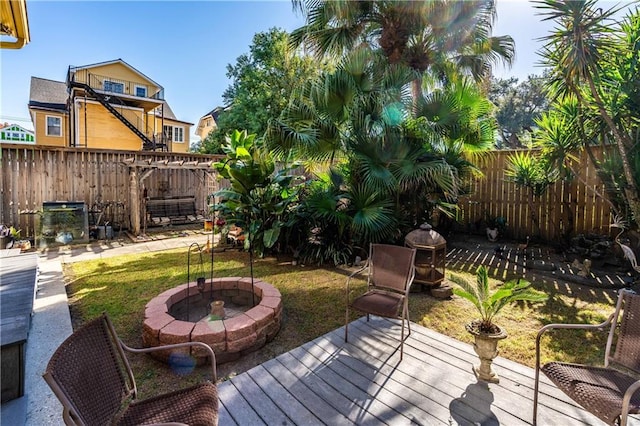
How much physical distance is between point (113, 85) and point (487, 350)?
23.5 m

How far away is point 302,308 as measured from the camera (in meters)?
3.84

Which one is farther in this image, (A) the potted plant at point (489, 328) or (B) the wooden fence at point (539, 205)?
(B) the wooden fence at point (539, 205)

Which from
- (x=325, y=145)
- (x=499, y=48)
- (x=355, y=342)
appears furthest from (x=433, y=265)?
(x=499, y=48)

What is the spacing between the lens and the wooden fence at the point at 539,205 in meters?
6.31

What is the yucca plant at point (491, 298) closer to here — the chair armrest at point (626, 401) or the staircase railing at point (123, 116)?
the chair armrest at point (626, 401)

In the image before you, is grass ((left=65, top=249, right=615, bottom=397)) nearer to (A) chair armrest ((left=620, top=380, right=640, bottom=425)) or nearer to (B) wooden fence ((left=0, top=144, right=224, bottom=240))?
(A) chair armrest ((left=620, top=380, right=640, bottom=425))

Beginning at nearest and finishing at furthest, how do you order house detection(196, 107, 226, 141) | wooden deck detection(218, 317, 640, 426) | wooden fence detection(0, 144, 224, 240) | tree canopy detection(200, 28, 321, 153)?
wooden deck detection(218, 317, 640, 426)
wooden fence detection(0, 144, 224, 240)
tree canopy detection(200, 28, 321, 153)
house detection(196, 107, 226, 141)

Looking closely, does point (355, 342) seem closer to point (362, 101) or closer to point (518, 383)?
point (518, 383)

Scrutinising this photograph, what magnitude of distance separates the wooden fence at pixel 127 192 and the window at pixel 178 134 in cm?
1526

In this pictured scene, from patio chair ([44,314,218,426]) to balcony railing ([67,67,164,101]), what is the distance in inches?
819

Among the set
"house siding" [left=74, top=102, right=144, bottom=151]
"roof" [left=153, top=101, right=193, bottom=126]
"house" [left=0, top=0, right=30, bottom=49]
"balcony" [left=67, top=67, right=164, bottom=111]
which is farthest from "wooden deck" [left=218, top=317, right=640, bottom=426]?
"roof" [left=153, top=101, right=193, bottom=126]

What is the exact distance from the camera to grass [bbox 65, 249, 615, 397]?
9.25 feet

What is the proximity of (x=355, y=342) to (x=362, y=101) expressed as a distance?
3.98 m

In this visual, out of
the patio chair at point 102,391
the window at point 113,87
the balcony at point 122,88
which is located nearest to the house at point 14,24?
the patio chair at point 102,391
